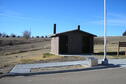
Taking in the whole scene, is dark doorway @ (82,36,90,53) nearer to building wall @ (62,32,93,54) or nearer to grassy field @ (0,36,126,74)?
building wall @ (62,32,93,54)

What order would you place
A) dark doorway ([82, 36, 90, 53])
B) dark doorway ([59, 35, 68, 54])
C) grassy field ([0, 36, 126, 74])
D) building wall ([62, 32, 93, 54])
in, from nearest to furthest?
grassy field ([0, 36, 126, 74]), dark doorway ([59, 35, 68, 54]), building wall ([62, 32, 93, 54]), dark doorway ([82, 36, 90, 53])

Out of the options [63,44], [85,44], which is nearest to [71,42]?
[63,44]

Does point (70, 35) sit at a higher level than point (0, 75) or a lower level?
higher

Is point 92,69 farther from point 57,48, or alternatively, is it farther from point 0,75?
point 57,48

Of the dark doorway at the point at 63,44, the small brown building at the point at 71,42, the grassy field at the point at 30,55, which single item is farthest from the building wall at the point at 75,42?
the grassy field at the point at 30,55

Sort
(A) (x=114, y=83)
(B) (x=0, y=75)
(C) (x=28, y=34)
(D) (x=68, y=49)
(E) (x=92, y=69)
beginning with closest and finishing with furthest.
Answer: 1. (A) (x=114, y=83)
2. (B) (x=0, y=75)
3. (E) (x=92, y=69)
4. (D) (x=68, y=49)
5. (C) (x=28, y=34)

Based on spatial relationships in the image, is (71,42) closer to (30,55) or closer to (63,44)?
(63,44)

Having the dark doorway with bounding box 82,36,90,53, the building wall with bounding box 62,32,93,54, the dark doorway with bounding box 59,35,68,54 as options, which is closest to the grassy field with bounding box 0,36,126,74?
the dark doorway with bounding box 82,36,90,53

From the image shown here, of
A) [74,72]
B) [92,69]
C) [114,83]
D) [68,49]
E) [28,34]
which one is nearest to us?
[114,83]

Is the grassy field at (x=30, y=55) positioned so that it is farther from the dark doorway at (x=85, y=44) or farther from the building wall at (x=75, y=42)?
the building wall at (x=75, y=42)

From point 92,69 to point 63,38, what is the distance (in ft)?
44.7

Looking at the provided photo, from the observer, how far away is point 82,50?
29.1 m

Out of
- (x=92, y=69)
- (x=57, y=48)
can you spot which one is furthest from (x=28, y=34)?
(x=92, y=69)

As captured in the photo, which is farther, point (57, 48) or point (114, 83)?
point (57, 48)
